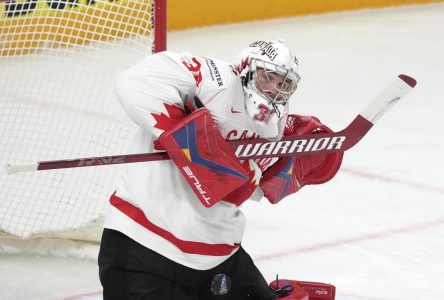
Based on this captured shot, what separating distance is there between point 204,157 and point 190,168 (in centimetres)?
4

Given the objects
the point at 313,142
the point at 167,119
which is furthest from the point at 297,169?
the point at 167,119

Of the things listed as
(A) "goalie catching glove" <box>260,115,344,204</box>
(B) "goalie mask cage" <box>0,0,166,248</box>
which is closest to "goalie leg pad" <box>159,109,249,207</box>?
(A) "goalie catching glove" <box>260,115,344,204</box>

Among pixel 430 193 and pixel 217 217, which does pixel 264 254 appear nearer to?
pixel 430 193

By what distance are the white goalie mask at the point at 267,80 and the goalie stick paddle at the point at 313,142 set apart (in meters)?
0.09

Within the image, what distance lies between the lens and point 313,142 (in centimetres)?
286

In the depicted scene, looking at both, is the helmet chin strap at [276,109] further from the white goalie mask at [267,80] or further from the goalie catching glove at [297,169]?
the goalie catching glove at [297,169]

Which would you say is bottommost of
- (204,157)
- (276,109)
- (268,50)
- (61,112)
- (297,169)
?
(61,112)

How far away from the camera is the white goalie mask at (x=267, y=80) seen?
268 cm

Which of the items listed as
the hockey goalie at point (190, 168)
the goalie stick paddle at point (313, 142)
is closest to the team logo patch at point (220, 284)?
the hockey goalie at point (190, 168)

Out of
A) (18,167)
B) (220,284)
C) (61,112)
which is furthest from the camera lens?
(61,112)

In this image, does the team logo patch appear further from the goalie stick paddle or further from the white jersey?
the goalie stick paddle

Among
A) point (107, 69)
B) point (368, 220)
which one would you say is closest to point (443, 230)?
point (368, 220)

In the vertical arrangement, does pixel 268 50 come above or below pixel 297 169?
above

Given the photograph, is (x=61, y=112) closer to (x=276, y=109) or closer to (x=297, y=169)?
(x=297, y=169)
